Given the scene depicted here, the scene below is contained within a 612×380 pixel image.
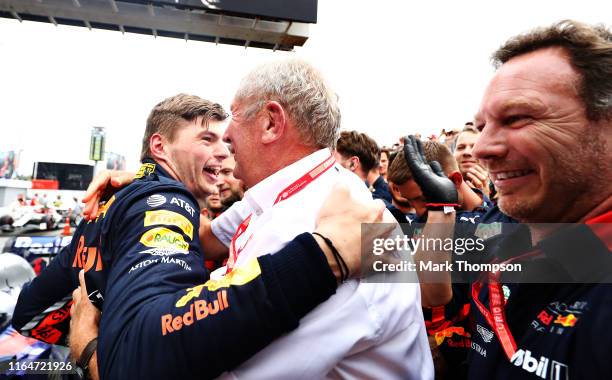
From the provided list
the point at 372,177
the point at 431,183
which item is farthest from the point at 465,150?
the point at 431,183

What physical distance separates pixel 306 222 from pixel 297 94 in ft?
1.62

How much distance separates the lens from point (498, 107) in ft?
4.09

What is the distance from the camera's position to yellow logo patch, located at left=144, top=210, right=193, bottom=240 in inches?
54.1

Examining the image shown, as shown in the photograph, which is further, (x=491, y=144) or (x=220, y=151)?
(x=220, y=151)

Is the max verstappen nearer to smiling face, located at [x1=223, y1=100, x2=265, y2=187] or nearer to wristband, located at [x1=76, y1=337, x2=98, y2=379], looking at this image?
wristband, located at [x1=76, y1=337, x2=98, y2=379]

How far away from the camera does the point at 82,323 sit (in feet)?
5.17

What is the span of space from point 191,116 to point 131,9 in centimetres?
1010

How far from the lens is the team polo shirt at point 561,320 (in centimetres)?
85

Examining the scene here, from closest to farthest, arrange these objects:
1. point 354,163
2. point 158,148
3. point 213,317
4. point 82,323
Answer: point 213,317, point 82,323, point 158,148, point 354,163

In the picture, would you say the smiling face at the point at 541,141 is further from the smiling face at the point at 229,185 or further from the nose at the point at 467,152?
the smiling face at the point at 229,185

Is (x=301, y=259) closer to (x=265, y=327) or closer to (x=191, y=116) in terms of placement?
(x=265, y=327)

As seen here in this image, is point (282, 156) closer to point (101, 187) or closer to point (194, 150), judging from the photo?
point (194, 150)

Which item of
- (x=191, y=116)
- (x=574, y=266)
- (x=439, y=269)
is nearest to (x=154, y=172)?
(x=191, y=116)

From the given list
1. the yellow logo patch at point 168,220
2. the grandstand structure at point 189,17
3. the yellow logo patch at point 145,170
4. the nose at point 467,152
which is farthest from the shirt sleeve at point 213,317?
the grandstand structure at point 189,17
